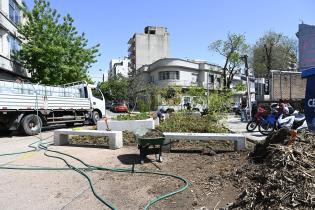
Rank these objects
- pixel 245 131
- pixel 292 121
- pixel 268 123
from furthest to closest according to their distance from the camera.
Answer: pixel 245 131, pixel 268 123, pixel 292 121

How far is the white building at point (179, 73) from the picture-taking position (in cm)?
6456

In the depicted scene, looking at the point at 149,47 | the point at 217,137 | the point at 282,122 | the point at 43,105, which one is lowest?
the point at 217,137

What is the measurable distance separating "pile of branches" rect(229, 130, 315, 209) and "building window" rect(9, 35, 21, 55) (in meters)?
24.9

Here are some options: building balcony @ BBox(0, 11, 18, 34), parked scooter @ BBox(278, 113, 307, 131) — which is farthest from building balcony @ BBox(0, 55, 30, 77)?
parked scooter @ BBox(278, 113, 307, 131)

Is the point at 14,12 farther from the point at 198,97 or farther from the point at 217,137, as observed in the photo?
the point at 217,137

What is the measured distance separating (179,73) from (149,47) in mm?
24516

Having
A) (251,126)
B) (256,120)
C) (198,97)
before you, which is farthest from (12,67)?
(256,120)

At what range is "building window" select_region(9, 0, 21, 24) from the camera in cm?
2827

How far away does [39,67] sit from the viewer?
92.2 ft

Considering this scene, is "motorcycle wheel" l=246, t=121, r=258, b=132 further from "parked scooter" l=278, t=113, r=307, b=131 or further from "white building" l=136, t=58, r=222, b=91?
"white building" l=136, t=58, r=222, b=91

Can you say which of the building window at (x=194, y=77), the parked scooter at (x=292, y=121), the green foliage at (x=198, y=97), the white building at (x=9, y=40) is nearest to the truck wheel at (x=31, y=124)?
the green foliage at (x=198, y=97)

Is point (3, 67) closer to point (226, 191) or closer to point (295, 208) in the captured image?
point (226, 191)

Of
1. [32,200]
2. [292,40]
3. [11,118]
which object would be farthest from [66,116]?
[292,40]

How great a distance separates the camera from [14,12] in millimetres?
29312
